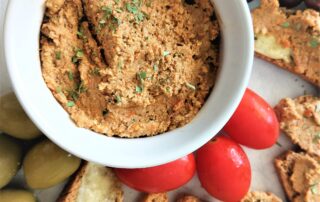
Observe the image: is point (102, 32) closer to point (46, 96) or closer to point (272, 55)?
point (46, 96)

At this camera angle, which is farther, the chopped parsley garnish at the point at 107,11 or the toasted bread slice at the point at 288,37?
the toasted bread slice at the point at 288,37

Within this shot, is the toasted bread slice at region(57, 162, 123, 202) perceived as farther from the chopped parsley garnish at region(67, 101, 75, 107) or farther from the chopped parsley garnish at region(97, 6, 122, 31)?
the chopped parsley garnish at region(97, 6, 122, 31)

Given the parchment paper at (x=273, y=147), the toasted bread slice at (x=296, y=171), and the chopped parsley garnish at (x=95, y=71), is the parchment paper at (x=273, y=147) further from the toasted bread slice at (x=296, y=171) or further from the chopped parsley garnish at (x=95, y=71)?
the chopped parsley garnish at (x=95, y=71)

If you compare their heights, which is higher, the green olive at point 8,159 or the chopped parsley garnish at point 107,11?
the chopped parsley garnish at point 107,11

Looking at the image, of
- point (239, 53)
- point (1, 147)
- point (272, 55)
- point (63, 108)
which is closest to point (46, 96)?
point (63, 108)

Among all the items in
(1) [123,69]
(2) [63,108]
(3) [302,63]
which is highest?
(1) [123,69]

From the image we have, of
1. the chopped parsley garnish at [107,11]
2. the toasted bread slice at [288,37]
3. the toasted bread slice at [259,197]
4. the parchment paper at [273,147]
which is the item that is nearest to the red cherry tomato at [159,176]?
the parchment paper at [273,147]
